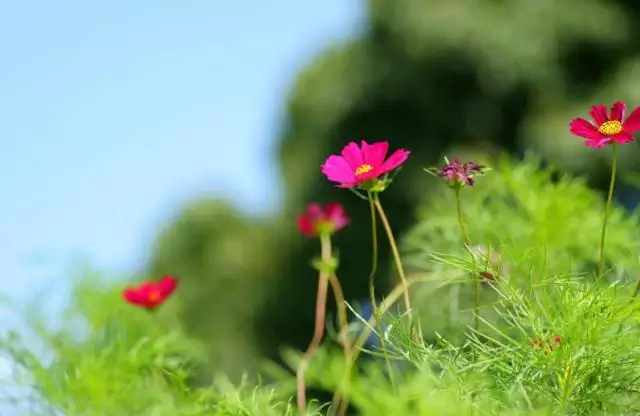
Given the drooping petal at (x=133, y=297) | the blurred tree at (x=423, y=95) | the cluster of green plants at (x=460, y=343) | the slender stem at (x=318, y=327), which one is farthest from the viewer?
the blurred tree at (x=423, y=95)

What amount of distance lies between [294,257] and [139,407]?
5.96 meters

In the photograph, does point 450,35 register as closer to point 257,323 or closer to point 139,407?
point 257,323

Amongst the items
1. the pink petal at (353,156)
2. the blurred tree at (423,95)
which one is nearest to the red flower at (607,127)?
the pink petal at (353,156)

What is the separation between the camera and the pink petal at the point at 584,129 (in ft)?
1.73

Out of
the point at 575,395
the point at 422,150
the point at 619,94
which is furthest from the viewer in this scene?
the point at 422,150

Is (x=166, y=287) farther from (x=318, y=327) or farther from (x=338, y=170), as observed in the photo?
(x=338, y=170)

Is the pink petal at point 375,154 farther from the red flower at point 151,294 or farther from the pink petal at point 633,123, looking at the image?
the red flower at point 151,294

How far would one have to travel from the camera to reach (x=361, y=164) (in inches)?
20.4

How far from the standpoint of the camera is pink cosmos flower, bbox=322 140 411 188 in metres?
0.50

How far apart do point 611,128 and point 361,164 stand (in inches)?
5.0

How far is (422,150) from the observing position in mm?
6039

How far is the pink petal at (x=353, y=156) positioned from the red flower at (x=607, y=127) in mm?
103

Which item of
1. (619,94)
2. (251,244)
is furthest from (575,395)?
(251,244)

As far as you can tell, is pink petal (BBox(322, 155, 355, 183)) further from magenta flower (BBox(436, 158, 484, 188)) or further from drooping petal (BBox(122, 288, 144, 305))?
drooping petal (BBox(122, 288, 144, 305))
